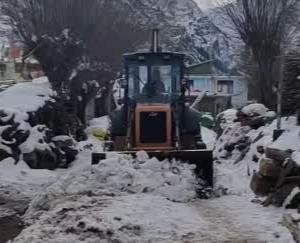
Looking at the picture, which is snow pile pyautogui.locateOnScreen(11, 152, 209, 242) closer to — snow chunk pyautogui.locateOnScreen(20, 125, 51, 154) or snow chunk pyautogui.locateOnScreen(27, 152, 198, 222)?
snow chunk pyautogui.locateOnScreen(27, 152, 198, 222)

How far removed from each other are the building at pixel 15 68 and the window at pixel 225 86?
20908 millimetres

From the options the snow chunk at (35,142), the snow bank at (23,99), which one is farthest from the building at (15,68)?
the snow chunk at (35,142)

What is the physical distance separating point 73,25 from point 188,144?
14.8 meters

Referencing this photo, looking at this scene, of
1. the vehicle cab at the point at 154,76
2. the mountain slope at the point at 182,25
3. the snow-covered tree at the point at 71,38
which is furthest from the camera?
the mountain slope at the point at 182,25

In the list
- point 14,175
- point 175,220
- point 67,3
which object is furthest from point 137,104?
point 67,3

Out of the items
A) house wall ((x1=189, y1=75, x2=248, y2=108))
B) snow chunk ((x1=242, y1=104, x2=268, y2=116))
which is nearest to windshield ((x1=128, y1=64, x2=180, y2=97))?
snow chunk ((x1=242, y1=104, x2=268, y2=116))

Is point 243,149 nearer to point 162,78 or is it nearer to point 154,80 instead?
point 162,78

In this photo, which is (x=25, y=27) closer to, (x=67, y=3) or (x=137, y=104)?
(x=67, y=3)

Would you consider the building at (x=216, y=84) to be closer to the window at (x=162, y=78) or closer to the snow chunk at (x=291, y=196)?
the window at (x=162, y=78)

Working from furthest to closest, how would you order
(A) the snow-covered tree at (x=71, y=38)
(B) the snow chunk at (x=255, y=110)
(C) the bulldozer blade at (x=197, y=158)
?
(A) the snow-covered tree at (x=71, y=38)
(B) the snow chunk at (x=255, y=110)
(C) the bulldozer blade at (x=197, y=158)

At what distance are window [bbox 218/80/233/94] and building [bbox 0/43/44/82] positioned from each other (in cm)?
2091

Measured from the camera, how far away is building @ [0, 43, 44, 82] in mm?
37478

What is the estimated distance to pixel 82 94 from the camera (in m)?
28.0

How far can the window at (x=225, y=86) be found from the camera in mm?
61444
